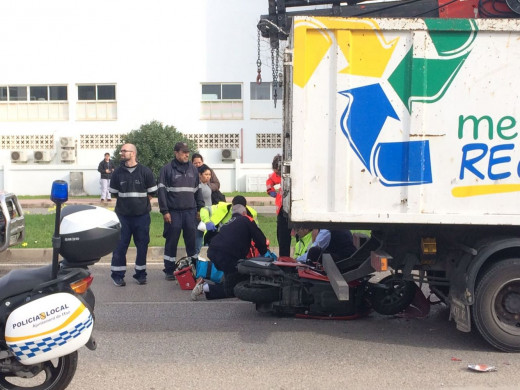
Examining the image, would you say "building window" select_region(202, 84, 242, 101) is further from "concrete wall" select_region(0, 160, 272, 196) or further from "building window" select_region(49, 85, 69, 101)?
"building window" select_region(49, 85, 69, 101)

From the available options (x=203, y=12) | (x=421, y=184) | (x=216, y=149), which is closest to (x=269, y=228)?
(x=421, y=184)

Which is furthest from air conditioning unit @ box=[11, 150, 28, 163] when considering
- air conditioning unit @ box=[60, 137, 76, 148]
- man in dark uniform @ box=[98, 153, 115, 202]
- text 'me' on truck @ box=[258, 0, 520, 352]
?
text 'me' on truck @ box=[258, 0, 520, 352]

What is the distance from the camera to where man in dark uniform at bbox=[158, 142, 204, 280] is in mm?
8930

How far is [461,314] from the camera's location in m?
5.54

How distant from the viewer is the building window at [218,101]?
30.0 meters

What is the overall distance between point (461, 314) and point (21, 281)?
3580 millimetres

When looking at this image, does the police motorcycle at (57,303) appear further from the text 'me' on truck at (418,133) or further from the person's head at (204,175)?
the person's head at (204,175)

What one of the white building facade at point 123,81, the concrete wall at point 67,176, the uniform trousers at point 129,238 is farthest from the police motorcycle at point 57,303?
the white building facade at point 123,81

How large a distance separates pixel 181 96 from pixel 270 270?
24163 mm

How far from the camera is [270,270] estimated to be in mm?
6562

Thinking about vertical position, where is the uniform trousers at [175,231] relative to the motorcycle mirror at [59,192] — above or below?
below

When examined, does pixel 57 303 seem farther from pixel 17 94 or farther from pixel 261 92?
pixel 17 94

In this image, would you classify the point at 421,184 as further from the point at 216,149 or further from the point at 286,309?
the point at 216,149

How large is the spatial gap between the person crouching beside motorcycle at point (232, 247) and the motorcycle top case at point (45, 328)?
3.20 metres
